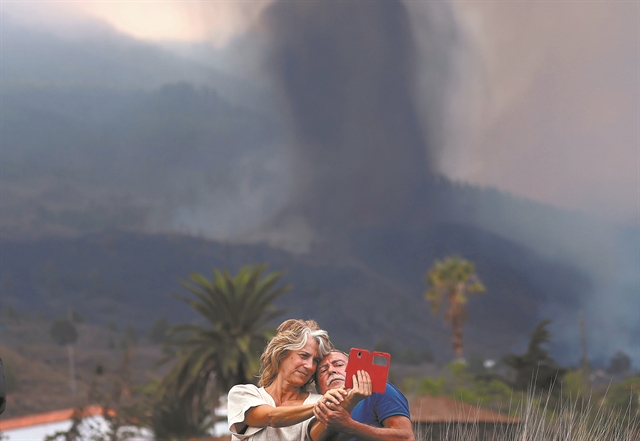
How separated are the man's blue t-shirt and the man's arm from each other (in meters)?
0.07

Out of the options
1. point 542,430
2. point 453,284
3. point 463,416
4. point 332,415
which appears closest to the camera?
point 332,415

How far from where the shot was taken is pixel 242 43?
107 meters

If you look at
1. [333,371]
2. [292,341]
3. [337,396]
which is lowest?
[337,396]

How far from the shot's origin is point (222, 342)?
25766 mm

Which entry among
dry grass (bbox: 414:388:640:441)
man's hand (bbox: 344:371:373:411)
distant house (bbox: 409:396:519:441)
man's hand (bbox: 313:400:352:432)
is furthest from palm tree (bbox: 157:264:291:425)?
man's hand (bbox: 344:371:373:411)

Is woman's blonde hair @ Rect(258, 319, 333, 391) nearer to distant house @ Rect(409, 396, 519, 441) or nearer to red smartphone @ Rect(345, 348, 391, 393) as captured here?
red smartphone @ Rect(345, 348, 391, 393)

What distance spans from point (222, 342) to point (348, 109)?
90019 mm

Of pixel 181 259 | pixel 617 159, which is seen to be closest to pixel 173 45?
pixel 181 259

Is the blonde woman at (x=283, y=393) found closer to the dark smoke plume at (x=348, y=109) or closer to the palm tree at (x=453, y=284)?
the palm tree at (x=453, y=284)

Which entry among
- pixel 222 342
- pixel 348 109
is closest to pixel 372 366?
pixel 222 342

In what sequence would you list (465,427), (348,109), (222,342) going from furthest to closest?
(348,109)
(222,342)
(465,427)

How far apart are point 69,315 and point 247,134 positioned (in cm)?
3514

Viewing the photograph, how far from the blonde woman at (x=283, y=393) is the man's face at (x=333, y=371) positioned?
50 millimetres

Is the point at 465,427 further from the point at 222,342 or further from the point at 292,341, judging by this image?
the point at 222,342
